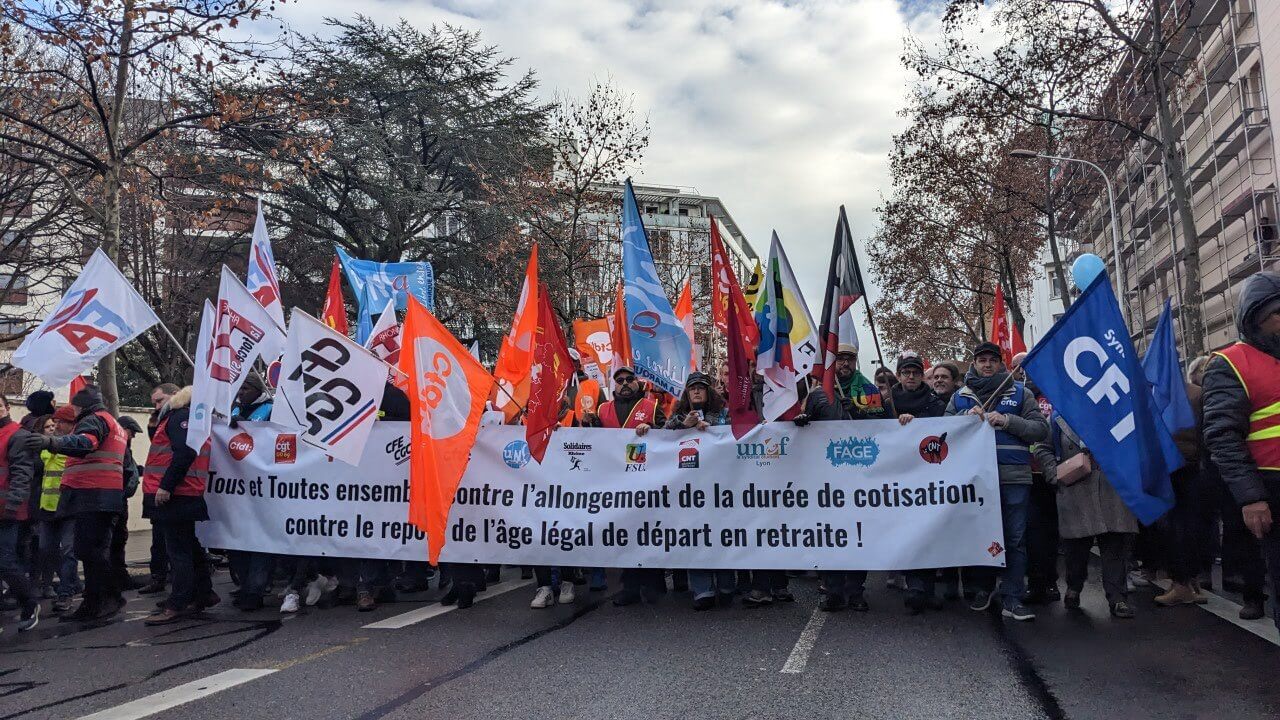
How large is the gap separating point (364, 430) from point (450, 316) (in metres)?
Result: 18.6

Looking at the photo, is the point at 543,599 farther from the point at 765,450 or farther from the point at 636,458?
the point at 765,450

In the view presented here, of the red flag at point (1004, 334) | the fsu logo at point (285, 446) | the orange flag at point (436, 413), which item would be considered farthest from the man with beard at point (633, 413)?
the red flag at point (1004, 334)

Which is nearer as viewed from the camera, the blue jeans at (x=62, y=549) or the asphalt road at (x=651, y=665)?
the asphalt road at (x=651, y=665)

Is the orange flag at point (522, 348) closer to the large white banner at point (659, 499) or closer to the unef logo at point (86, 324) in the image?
the large white banner at point (659, 499)

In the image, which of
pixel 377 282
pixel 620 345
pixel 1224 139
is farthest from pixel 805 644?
pixel 1224 139

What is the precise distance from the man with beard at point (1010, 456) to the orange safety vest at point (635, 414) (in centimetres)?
263

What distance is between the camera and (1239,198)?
93.5 ft

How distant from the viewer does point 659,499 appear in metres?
7.38

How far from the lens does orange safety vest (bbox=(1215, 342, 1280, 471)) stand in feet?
14.7

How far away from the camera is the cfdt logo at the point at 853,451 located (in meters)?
7.09

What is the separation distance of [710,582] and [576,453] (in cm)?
144

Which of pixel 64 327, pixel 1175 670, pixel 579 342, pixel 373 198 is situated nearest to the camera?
pixel 1175 670

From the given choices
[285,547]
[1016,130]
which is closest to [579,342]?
[285,547]

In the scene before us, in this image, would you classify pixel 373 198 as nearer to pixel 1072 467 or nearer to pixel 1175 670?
pixel 1072 467
